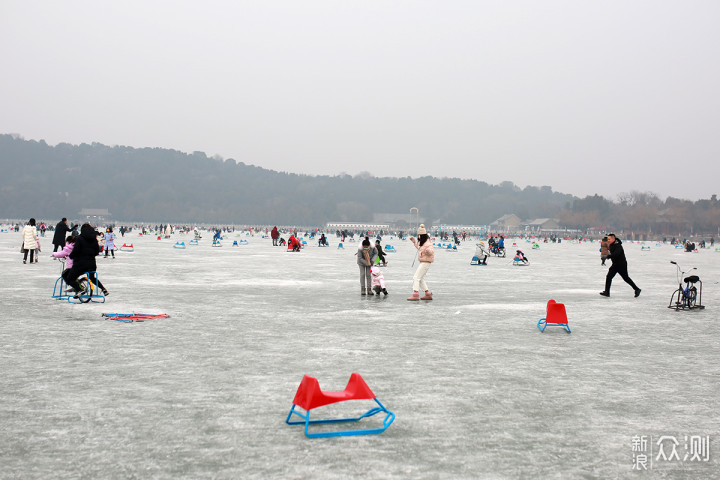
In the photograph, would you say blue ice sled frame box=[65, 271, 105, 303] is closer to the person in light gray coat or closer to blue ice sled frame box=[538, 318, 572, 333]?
the person in light gray coat

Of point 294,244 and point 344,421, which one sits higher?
point 294,244

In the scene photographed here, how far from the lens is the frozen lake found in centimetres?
427

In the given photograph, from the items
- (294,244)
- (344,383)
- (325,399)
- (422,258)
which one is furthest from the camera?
(294,244)

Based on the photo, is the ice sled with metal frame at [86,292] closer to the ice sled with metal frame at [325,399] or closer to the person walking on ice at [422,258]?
the person walking on ice at [422,258]

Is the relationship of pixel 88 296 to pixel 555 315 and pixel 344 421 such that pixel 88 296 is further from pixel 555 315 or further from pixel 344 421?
pixel 344 421

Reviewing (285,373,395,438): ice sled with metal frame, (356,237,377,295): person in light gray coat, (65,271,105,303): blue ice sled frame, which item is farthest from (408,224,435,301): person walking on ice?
(285,373,395,438): ice sled with metal frame

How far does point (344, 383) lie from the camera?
6422 mm

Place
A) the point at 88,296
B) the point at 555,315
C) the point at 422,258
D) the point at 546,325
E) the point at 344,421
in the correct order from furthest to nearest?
the point at 422,258 → the point at 88,296 → the point at 546,325 → the point at 555,315 → the point at 344,421

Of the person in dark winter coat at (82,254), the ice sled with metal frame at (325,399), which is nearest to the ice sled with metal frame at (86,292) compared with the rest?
the person in dark winter coat at (82,254)

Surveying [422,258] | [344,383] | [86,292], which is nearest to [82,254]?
[86,292]

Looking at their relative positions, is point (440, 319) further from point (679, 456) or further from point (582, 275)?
point (582, 275)

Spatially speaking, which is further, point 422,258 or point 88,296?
point 422,258

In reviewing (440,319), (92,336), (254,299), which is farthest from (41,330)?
(440,319)

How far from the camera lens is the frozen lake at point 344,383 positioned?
14.0ft
